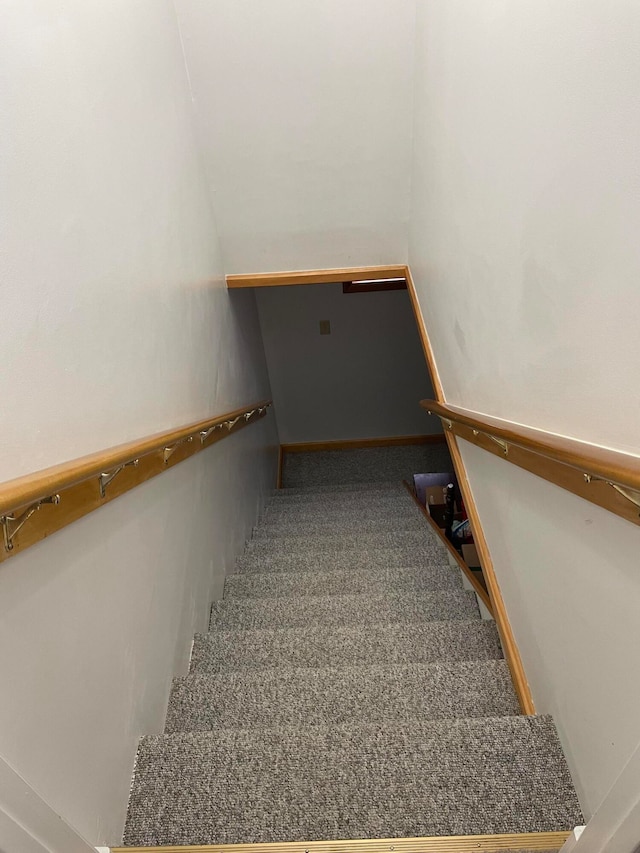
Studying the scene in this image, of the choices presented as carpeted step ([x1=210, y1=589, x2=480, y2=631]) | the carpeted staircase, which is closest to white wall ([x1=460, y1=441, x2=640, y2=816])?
the carpeted staircase

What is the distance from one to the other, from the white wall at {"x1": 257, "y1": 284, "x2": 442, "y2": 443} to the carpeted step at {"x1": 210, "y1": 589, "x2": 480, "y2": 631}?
338cm

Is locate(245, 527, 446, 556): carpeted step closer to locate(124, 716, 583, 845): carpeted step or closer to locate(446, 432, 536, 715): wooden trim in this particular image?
locate(446, 432, 536, 715): wooden trim

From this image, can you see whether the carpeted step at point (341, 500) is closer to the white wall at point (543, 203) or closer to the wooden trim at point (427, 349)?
the wooden trim at point (427, 349)

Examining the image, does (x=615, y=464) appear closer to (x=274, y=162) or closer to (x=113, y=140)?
(x=113, y=140)

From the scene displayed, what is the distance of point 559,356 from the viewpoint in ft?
3.99

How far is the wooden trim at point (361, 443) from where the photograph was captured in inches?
235

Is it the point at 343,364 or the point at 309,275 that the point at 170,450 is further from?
the point at 343,364

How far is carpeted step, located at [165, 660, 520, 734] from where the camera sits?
162 cm

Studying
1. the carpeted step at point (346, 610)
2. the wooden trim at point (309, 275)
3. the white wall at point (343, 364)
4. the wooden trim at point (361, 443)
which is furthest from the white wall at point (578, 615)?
the wooden trim at point (361, 443)

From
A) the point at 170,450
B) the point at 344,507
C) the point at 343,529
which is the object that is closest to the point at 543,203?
the point at 170,450

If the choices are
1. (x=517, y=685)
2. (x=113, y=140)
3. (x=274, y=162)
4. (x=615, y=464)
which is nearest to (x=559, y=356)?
(x=615, y=464)

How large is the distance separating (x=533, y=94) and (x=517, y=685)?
65.9 inches

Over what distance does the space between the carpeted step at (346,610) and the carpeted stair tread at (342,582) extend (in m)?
0.10

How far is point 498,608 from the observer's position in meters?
1.87
